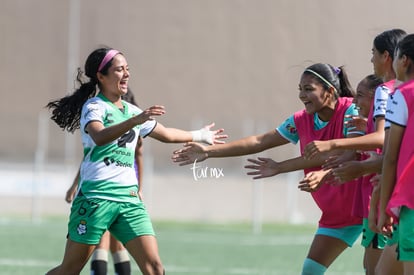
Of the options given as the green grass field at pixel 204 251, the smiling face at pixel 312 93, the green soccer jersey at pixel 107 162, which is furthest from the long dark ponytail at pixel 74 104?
the green grass field at pixel 204 251

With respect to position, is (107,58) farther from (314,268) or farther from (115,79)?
(314,268)

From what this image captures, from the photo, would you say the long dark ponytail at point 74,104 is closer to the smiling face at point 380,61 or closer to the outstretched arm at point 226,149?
the outstretched arm at point 226,149

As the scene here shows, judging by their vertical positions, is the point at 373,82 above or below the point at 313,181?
above

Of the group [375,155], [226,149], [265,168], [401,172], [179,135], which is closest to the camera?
[401,172]

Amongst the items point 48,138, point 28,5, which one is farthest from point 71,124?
point 28,5

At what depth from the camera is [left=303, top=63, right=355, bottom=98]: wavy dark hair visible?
6922 millimetres

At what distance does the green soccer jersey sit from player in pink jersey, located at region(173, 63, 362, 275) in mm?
370

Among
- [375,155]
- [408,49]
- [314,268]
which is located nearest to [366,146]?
[375,155]

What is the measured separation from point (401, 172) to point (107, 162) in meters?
2.61

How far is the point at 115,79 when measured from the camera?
7.18 m

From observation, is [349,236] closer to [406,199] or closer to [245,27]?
[406,199]

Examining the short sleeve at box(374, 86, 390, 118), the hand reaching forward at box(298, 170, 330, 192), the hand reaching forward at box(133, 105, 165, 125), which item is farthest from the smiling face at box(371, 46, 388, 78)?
the hand reaching forward at box(133, 105, 165, 125)

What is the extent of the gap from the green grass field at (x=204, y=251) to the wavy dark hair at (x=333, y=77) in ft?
12.8

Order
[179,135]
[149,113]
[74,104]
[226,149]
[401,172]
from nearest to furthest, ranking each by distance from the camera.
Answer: [401,172]
[149,113]
[226,149]
[74,104]
[179,135]
